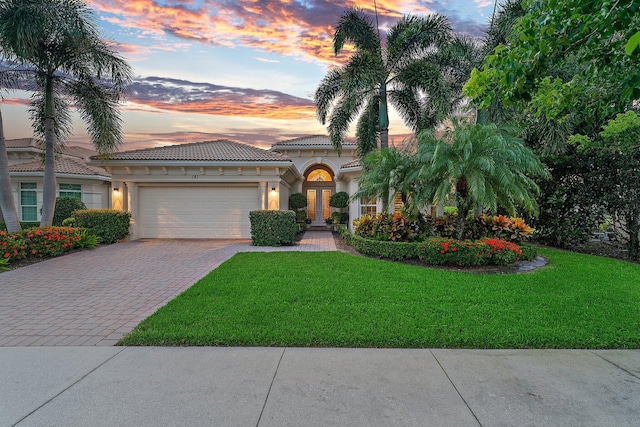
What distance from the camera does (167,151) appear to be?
14367 mm

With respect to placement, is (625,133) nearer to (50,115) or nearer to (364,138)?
(364,138)

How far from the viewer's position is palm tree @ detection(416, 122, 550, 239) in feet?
25.1

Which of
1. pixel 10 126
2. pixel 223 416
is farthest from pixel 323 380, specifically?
pixel 10 126

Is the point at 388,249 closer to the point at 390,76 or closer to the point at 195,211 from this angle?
the point at 390,76

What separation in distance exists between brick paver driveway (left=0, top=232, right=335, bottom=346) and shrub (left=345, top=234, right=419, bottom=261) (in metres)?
4.21

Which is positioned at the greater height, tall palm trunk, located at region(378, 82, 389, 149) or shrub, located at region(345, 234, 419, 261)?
tall palm trunk, located at region(378, 82, 389, 149)

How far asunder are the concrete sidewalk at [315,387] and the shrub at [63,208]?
A: 46.0 feet

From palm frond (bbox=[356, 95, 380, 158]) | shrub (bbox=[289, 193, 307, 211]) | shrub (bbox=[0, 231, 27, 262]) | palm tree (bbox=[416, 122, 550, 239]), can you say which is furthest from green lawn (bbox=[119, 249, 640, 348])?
shrub (bbox=[289, 193, 307, 211])

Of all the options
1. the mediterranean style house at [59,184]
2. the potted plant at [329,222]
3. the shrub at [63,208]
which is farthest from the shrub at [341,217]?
the shrub at [63,208]

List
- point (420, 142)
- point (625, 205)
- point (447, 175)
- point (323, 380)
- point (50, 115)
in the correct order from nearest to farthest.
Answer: point (323, 380)
point (447, 175)
point (420, 142)
point (625, 205)
point (50, 115)

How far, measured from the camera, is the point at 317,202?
2103 centimetres

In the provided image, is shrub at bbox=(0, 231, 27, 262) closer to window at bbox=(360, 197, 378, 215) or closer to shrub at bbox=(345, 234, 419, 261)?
shrub at bbox=(345, 234, 419, 261)

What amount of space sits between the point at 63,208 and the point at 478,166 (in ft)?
56.8

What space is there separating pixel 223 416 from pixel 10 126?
72.1 ft
